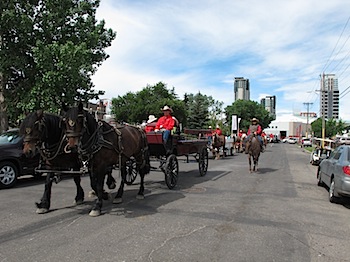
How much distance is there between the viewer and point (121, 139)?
741 cm

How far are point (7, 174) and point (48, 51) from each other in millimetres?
7256

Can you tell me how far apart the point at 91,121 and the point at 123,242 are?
2736 millimetres

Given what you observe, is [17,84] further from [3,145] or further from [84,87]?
[3,145]

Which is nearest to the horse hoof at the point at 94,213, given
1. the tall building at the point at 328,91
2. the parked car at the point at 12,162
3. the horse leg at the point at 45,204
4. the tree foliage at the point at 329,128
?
the horse leg at the point at 45,204

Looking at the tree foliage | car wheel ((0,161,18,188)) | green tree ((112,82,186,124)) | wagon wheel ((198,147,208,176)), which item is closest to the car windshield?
car wheel ((0,161,18,188))

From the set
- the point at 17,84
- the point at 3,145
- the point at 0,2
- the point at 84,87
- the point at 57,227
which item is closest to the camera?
the point at 57,227

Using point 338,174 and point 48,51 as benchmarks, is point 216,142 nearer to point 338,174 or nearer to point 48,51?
point 48,51

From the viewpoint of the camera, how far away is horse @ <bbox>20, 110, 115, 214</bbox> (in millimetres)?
6125

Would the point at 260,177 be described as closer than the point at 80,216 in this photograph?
No

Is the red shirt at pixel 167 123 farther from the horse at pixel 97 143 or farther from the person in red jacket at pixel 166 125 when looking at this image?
the horse at pixel 97 143

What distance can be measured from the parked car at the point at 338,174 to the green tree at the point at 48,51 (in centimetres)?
1080

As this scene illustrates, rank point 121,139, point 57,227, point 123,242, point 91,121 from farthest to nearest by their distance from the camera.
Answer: point 121,139 < point 91,121 < point 57,227 < point 123,242

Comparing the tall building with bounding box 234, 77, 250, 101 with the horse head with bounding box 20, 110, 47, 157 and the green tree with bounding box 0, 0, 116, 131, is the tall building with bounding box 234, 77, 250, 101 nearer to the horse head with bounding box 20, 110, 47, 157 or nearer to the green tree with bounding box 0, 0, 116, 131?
the green tree with bounding box 0, 0, 116, 131

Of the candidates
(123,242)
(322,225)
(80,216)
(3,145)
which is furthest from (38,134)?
(322,225)
